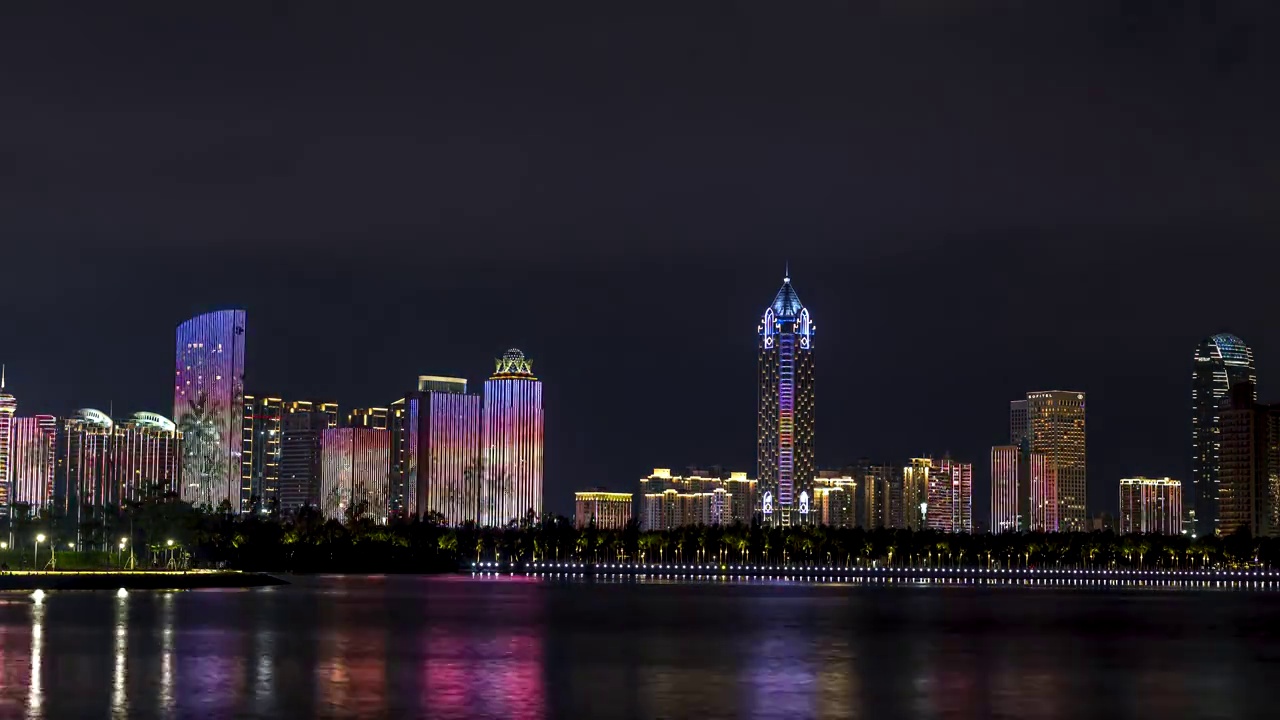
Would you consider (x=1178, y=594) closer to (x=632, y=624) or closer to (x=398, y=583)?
(x=398, y=583)

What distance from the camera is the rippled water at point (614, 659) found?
42.5 meters

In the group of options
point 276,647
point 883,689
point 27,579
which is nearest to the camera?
point 883,689

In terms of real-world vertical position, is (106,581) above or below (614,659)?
below

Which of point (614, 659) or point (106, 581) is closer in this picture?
point (614, 659)

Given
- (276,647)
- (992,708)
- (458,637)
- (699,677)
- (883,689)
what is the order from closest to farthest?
(992,708) < (883,689) < (699,677) < (276,647) < (458,637)

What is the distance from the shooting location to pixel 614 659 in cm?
5853

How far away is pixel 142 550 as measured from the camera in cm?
15662

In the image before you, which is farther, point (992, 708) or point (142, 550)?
point (142, 550)

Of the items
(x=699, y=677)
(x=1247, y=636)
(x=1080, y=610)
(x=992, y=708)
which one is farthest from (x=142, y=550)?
(x=992, y=708)

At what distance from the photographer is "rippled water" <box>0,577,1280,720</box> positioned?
4247 cm

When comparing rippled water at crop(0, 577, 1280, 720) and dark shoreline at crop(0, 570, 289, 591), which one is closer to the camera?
rippled water at crop(0, 577, 1280, 720)

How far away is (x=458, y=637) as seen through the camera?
6944 centimetres

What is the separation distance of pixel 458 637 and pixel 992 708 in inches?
1204

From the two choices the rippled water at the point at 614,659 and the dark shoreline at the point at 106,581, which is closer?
the rippled water at the point at 614,659
